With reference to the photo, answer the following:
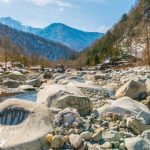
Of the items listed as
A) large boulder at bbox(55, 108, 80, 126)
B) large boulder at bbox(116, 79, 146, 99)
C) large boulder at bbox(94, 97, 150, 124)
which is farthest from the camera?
large boulder at bbox(116, 79, 146, 99)

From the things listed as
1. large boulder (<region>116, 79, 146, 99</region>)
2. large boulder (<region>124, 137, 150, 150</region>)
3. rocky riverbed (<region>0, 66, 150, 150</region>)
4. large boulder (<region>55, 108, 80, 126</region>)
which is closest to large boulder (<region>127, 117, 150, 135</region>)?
rocky riverbed (<region>0, 66, 150, 150</region>)

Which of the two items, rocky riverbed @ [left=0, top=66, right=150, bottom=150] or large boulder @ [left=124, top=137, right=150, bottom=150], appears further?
rocky riverbed @ [left=0, top=66, right=150, bottom=150]

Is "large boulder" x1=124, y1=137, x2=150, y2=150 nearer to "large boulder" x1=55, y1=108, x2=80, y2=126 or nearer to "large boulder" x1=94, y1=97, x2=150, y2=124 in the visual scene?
"large boulder" x1=55, y1=108, x2=80, y2=126

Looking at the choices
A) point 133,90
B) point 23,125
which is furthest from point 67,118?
point 133,90

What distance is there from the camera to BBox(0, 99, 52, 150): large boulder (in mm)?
9594

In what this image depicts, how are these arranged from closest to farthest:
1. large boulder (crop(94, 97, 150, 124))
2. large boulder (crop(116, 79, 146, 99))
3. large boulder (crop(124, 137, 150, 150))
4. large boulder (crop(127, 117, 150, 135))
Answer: large boulder (crop(124, 137, 150, 150)) → large boulder (crop(127, 117, 150, 135)) → large boulder (crop(94, 97, 150, 124)) → large boulder (crop(116, 79, 146, 99))

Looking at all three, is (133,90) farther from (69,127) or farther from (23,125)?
(23,125)

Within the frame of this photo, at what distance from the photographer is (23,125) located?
10.4m

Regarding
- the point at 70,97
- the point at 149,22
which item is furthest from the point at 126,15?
the point at 70,97

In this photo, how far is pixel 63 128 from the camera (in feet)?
34.3

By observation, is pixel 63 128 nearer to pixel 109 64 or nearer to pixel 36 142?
pixel 36 142

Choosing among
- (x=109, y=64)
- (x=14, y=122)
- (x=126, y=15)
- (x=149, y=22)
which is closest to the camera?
(x=14, y=122)

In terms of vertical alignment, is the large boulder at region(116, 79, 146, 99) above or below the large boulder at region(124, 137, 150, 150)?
above

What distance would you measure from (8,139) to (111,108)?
4567mm
